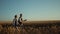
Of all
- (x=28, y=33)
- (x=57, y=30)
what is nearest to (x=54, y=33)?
(x=57, y=30)

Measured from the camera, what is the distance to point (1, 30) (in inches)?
240

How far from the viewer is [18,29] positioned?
604 centimetres

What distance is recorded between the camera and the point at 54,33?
593 cm

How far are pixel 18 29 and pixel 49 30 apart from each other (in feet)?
2.80

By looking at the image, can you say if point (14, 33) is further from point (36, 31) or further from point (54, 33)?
point (54, 33)

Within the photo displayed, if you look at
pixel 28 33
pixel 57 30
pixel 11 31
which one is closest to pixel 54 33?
pixel 57 30

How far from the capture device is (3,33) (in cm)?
588

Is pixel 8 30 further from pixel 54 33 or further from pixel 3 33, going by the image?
pixel 54 33

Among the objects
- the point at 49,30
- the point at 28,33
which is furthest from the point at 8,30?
the point at 49,30

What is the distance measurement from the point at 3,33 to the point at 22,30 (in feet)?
1.79

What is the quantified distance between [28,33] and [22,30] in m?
0.19

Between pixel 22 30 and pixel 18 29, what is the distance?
0.13 m

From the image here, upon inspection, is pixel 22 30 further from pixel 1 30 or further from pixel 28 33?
pixel 1 30

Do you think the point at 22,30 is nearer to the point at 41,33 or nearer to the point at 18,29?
the point at 18,29
